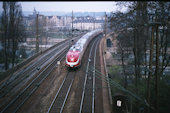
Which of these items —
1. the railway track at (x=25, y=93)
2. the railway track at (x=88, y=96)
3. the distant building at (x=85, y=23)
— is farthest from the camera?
the distant building at (x=85, y=23)

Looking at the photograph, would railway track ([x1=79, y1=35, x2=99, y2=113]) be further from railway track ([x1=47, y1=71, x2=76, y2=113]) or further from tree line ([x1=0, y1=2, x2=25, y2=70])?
tree line ([x1=0, y1=2, x2=25, y2=70])

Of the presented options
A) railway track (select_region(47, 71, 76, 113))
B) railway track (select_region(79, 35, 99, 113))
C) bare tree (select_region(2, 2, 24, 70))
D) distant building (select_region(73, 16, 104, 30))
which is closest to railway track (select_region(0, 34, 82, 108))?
railway track (select_region(47, 71, 76, 113))

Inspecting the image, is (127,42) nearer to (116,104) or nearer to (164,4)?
(164,4)

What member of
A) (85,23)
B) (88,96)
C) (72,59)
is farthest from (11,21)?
(85,23)

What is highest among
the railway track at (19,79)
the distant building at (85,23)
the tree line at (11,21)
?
the distant building at (85,23)

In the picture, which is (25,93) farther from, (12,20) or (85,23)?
(85,23)

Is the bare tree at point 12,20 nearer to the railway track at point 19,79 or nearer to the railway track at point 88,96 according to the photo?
the railway track at point 19,79

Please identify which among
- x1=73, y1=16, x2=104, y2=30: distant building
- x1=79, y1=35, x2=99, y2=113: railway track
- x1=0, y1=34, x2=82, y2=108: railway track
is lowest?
x1=79, y1=35, x2=99, y2=113: railway track

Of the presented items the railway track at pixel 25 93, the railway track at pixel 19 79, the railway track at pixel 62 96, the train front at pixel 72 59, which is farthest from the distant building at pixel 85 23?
the railway track at pixel 62 96

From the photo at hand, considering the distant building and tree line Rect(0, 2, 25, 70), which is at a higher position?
the distant building

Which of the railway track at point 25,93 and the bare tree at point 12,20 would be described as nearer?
the railway track at point 25,93

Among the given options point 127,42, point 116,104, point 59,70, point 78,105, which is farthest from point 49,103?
point 127,42
